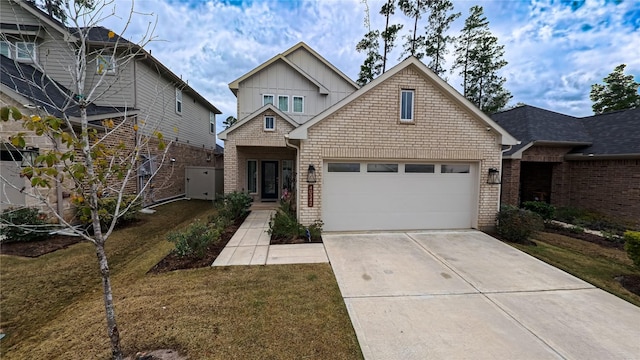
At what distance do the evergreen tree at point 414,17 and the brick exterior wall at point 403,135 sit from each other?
12639 millimetres

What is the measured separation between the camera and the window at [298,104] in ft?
51.4

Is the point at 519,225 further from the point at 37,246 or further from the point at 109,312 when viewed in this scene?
the point at 37,246

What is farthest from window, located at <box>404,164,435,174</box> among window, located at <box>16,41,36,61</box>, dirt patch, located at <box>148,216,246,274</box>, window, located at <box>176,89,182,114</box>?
window, located at <box>176,89,182,114</box>

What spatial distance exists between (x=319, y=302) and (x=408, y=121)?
19.8ft

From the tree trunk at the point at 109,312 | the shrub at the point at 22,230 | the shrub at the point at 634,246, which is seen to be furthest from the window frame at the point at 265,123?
the shrub at the point at 634,246

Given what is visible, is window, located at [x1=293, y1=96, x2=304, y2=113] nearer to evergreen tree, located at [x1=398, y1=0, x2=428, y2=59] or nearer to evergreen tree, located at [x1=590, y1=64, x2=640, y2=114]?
evergreen tree, located at [x1=398, y1=0, x2=428, y2=59]

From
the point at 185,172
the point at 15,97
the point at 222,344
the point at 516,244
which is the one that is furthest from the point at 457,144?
the point at 185,172

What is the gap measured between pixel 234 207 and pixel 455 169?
7.96 meters

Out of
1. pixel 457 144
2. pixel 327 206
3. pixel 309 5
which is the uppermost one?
pixel 309 5

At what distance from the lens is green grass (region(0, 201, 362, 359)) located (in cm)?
316

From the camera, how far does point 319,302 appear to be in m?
4.12

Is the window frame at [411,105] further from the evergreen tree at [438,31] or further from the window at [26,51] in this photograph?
the evergreen tree at [438,31]

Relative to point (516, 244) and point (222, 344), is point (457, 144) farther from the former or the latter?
point (222, 344)

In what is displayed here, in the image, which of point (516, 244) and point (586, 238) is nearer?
point (516, 244)
